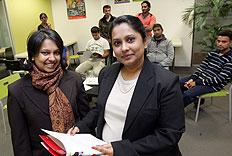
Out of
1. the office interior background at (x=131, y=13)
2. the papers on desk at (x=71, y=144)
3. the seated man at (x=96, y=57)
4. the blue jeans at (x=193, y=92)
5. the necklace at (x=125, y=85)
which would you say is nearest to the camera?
the papers on desk at (x=71, y=144)

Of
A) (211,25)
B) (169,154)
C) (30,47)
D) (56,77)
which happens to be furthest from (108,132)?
(211,25)

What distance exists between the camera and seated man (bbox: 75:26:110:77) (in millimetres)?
3678

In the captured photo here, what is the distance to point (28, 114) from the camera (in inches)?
47.9

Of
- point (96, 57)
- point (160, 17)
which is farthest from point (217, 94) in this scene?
point (160, 17)

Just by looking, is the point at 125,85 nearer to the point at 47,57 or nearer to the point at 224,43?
the point at 47,57

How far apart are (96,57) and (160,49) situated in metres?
1.14

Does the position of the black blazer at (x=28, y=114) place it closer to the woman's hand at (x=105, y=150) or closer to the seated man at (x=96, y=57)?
the woman's hand at (x=105, y=150)

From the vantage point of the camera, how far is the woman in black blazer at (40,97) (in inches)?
47.4

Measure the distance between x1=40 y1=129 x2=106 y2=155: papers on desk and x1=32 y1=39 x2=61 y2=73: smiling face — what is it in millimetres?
400

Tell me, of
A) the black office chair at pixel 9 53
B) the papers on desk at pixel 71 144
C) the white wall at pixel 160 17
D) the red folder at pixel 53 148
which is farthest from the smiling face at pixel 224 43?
the black office chair at pixel 9 53

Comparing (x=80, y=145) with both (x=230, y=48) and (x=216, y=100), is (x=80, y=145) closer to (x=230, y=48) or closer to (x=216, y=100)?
(x=230, y=48)

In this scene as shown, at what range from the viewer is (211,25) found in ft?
14.3

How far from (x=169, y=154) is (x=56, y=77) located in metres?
0.75

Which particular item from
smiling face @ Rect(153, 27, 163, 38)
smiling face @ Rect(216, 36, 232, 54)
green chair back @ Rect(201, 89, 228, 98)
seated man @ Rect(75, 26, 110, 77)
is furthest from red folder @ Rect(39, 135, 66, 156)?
smiling face @ Rect(153, 27, 163, 38)
